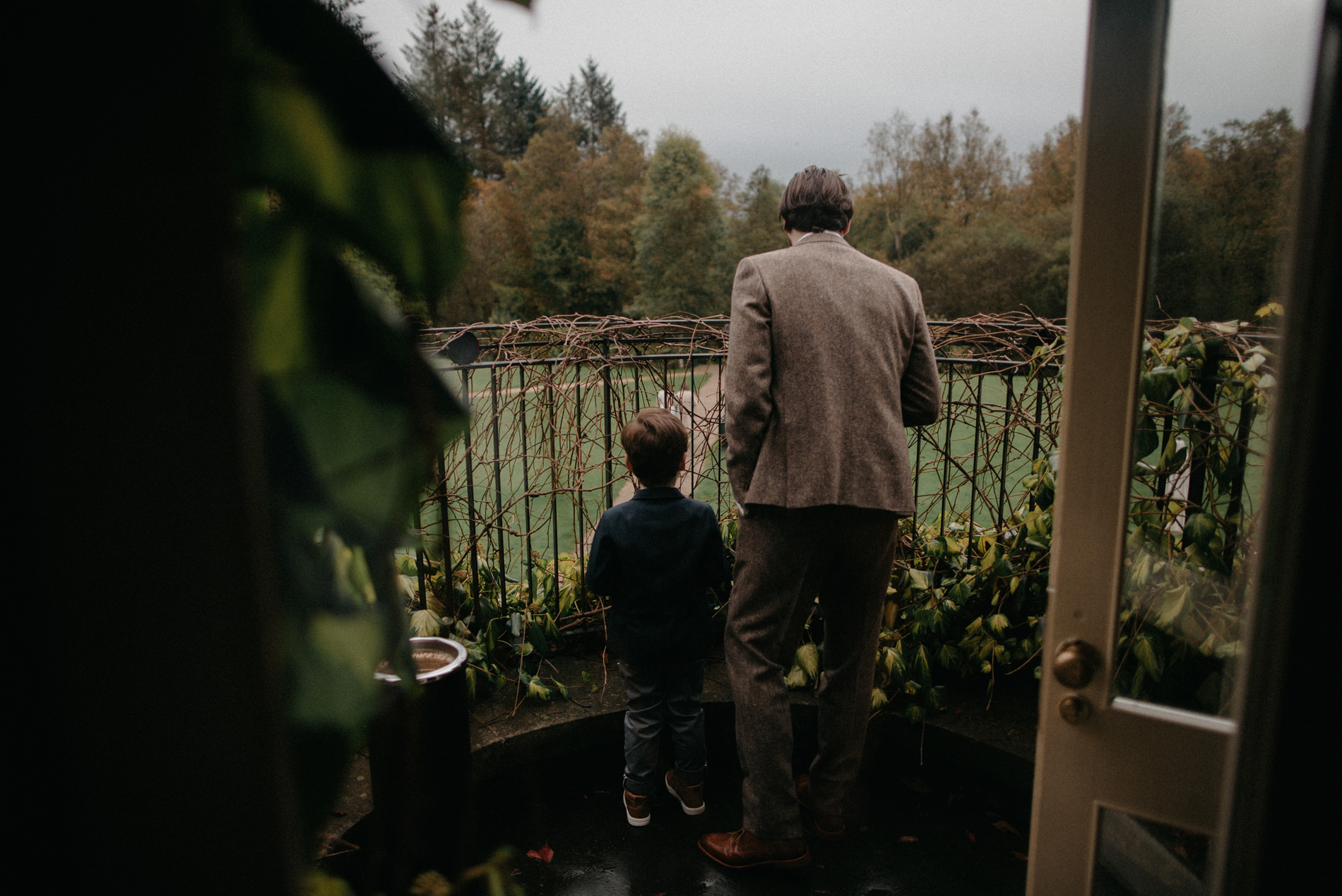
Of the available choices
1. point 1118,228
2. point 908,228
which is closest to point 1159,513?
point 1118,228

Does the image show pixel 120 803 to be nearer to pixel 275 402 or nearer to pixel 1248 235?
pixel 275 402

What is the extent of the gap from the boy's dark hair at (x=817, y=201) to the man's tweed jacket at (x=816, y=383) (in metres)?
0.12

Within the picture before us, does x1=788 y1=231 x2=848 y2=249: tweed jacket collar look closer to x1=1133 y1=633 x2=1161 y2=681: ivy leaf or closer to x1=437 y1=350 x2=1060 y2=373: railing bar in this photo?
x1=437 y1=350 x2=1060 y2=373: railing bar

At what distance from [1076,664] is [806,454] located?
1185 mm

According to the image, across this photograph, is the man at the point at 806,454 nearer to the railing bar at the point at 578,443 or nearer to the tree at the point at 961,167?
the railing bar at the point at 578,443

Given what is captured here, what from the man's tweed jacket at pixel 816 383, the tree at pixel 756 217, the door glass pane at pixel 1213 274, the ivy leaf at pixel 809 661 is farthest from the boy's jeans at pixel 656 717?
the tree at pixel 756 217

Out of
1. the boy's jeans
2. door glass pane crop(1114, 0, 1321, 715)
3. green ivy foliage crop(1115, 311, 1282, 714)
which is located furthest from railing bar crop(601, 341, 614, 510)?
door glass pane crop(1114, 0, 1321, 715)

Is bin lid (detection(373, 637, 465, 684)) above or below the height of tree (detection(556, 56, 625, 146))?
below

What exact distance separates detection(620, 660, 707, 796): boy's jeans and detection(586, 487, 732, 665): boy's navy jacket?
7 cm

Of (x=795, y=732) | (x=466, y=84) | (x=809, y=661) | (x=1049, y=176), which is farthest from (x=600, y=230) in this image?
(x=466, y=84)

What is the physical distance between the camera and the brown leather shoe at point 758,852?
7.61 ft

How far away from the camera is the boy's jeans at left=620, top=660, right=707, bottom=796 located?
8.61 ft

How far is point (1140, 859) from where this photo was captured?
1.03m

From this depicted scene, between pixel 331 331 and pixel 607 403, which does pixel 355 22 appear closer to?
pixel 331 331
